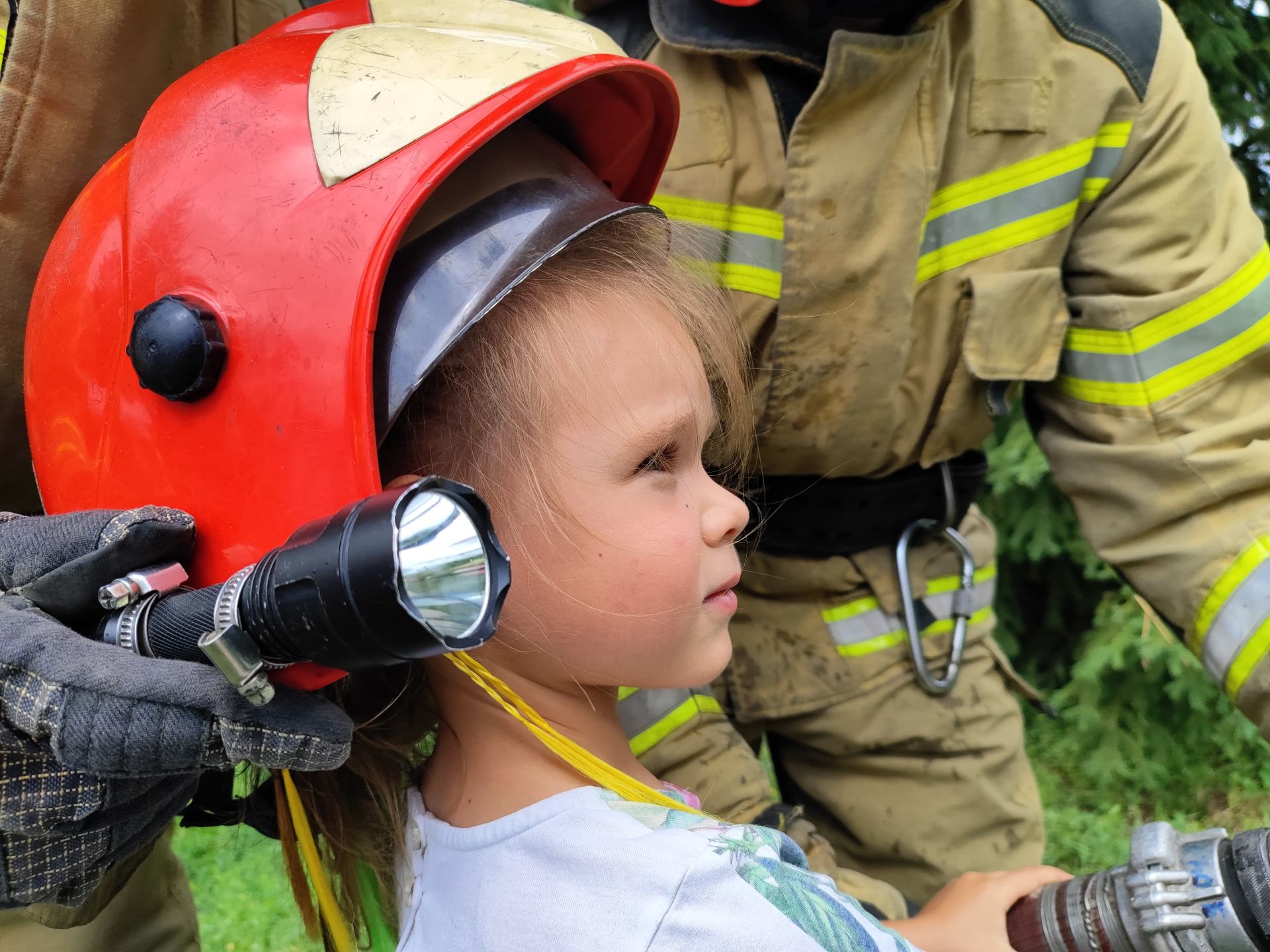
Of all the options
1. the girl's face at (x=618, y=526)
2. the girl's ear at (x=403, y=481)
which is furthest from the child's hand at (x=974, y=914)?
the girl's ear at (x=403, y=481)

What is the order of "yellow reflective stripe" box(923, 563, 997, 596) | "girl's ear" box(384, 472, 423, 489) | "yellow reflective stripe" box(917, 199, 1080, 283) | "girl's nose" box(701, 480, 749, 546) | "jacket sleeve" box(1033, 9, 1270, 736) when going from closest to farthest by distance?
"girl's ear" box(384, 472, 423, 489) → "girl's nose" box(701, 480, 749, 546) → "jacket sleeve" box(1033, 9, 1270, 736) → "yellow reflective stripe" box(917, 199, 1080, 283) → "yellow reflective stripe" box(923, 563, 997, 596)

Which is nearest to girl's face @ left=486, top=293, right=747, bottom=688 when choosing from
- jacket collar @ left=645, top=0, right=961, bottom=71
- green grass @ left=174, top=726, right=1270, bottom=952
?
jacket collar @ left=645, top=0, right=961, bottom=71

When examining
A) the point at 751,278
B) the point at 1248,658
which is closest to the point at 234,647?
the point at 751,278

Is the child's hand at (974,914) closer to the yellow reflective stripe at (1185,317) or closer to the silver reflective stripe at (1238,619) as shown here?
the silver reflective stripe at (1238,619)

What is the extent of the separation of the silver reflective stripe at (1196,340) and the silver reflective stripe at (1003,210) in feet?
1.02

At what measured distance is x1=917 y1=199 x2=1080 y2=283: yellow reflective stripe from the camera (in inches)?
82.7

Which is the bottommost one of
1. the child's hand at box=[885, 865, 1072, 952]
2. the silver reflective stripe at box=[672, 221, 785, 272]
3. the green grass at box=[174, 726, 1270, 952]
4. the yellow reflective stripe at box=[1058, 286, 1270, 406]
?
the green grass at box=[174, 726, 1270, 952]

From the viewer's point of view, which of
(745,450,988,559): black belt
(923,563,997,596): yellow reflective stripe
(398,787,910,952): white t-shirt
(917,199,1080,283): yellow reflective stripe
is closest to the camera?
(398,787,910,952): white t-shirt

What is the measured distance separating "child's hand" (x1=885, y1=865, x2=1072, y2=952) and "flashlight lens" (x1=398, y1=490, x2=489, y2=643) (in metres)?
1.06

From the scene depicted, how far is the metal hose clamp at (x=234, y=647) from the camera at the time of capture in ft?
3.31

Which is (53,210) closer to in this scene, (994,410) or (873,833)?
(994,410)

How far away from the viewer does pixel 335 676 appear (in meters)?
1.21

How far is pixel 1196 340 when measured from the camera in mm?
2057

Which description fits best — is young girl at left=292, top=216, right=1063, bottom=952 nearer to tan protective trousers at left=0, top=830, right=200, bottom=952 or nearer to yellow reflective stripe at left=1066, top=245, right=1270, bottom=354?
tan protective trousers at left=0, top=830, right=200, bottom=952
